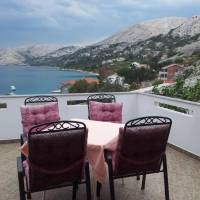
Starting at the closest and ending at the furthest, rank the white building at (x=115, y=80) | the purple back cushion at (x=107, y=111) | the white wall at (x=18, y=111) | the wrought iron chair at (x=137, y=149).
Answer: the wrought iron chair at (x=137, y=149)
the purple back cushion at (x=107, y=111)
the white wall at (x=18, y=111)
the white building at (x=115, y=80)

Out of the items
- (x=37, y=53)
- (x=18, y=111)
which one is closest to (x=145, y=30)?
(x=37, y=53)

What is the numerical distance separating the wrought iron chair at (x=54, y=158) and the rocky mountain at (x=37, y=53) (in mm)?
11089

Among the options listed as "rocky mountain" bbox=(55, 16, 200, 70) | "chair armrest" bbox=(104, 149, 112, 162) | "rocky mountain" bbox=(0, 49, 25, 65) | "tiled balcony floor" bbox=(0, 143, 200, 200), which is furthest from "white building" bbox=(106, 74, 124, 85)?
"rocky mountain" bbox=(0, 49, 25, 65)

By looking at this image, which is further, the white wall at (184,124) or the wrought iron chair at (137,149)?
the white wall at (184,124)

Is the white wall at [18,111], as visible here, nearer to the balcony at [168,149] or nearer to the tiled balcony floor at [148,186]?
the balcony at [168,149]

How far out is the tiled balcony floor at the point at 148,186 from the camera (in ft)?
10.3

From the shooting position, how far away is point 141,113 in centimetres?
582

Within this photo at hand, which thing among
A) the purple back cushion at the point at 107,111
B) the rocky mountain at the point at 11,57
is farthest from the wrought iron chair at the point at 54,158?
the rocky mountain at the point at 11,57

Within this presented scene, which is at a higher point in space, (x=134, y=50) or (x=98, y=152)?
(x=134, y=50)

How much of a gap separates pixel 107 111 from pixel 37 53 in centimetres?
1048

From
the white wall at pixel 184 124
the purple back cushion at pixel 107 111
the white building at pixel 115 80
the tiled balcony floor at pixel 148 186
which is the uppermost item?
the white building at pixel 115 80

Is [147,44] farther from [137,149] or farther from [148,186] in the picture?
[137,149]

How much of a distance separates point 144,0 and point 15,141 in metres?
8.36

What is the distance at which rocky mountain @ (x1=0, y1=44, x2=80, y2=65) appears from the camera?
1343cm
